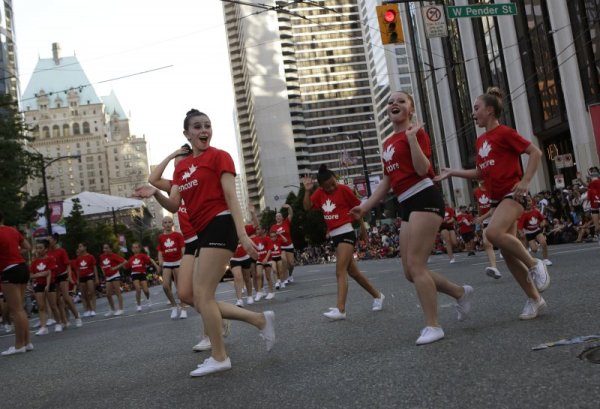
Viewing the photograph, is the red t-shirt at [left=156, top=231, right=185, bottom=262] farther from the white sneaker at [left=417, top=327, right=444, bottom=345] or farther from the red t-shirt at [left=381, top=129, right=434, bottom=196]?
the white sneaker at [left=417, top=327, right=444, bottom=345]

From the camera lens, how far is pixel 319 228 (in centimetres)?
7338

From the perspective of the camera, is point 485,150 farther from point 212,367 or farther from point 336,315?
point 212,367

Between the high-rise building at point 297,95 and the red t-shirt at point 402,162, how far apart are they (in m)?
134

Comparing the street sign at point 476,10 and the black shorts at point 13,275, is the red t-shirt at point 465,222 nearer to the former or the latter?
the street sign at point 476,10

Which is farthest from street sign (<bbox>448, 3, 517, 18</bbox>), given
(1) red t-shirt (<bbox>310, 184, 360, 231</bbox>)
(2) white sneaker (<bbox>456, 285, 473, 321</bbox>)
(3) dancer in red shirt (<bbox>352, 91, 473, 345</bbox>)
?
(2) white sneaker (<bbox>456, 285, 473, 321</bbox>)

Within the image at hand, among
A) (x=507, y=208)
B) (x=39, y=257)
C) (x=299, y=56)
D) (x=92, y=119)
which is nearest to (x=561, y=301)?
(x=507, y=208)

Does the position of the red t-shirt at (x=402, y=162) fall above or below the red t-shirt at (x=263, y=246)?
above

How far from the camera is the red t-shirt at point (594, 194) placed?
15703 mm

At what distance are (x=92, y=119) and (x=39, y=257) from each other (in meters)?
185

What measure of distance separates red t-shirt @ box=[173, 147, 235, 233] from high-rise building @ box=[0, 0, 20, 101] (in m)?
75.0

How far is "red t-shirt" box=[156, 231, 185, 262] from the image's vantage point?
12.9 meters

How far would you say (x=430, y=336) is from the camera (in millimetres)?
4906

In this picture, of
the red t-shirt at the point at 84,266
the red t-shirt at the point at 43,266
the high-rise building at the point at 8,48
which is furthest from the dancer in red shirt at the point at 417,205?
the high-rise building at the point at 8,48

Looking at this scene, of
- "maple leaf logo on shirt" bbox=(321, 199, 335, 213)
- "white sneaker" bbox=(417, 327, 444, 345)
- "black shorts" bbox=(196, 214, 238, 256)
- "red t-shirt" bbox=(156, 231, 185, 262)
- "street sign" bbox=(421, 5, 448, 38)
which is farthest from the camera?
"street sign" bbox=(421, 5, 448, 38)
